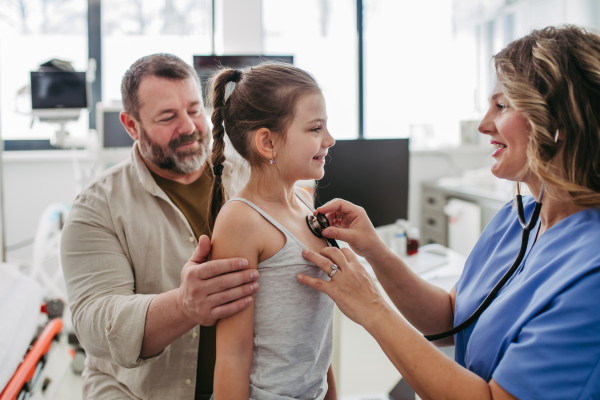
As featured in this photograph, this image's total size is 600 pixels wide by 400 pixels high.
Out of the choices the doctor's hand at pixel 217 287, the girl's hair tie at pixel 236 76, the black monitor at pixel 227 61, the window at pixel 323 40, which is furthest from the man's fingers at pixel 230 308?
the window at pixel 323 40

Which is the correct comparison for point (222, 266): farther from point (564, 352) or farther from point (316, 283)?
point (564, 352)

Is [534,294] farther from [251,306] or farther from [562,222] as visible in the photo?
[251,306]

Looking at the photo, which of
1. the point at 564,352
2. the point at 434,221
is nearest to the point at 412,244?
the point at 564,352

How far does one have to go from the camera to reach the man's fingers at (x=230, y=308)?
0.85m

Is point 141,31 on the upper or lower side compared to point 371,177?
upper

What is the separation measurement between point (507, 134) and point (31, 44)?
384 centimetres

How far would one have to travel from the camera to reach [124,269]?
1126mm

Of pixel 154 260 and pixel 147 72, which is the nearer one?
pixel 154 260

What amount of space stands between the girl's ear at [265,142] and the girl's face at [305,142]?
2 cm

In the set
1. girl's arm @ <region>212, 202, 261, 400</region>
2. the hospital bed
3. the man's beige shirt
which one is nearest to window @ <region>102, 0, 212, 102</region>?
the hospital bed

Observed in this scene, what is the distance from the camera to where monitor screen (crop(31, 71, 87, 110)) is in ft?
7.43

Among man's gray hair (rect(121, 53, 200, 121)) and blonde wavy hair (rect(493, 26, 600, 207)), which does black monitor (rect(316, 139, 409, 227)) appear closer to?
man's gray hair (rect(121, 53, 200, 121))

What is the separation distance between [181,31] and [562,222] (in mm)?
3635

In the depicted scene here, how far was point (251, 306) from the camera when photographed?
0.88m
